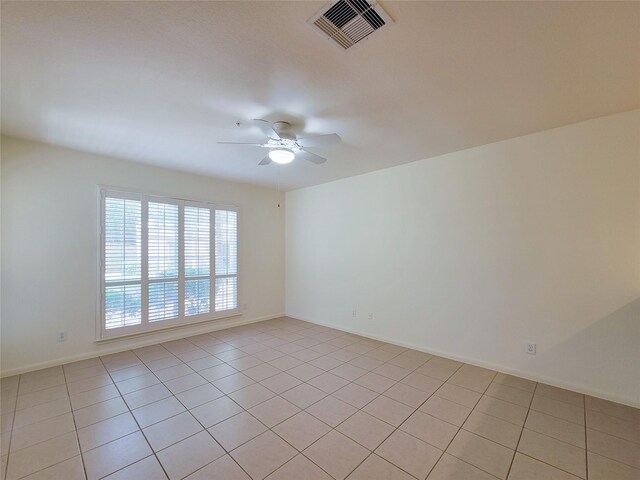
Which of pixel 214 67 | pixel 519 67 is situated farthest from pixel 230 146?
pixel 519 67

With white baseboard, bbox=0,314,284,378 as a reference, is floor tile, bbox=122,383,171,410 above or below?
below

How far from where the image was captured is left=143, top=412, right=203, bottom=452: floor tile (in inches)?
78.2

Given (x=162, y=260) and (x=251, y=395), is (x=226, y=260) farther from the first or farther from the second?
(x=251, y=395)

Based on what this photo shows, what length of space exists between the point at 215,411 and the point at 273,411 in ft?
1.64

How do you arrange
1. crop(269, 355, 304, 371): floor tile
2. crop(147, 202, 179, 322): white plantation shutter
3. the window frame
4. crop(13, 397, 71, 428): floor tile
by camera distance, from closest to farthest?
1. crop(13, 397, 71, 428): floor tile
2. crop(269, 355, 304, 371): floor tile
3. the window frame
4. crop(147, 202, 179, 322): white plantation shutter

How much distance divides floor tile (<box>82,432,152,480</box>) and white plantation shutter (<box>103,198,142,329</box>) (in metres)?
2.13

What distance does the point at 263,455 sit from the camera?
1.87m

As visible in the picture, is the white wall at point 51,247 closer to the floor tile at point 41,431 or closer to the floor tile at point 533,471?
the floor tile at point 41,431

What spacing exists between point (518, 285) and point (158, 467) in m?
3.57

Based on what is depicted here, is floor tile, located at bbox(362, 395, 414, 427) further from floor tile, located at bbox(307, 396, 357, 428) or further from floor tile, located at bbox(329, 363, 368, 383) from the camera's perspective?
floor tile, located at bbox(329, 363, 368, 383)

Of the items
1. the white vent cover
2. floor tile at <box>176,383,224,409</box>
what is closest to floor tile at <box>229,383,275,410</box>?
floor tile at <box>176,383,224,409</box>

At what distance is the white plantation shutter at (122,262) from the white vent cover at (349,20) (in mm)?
3553

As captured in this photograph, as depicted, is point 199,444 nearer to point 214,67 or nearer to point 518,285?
point 214,67

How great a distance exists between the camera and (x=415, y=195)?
12.6ft
